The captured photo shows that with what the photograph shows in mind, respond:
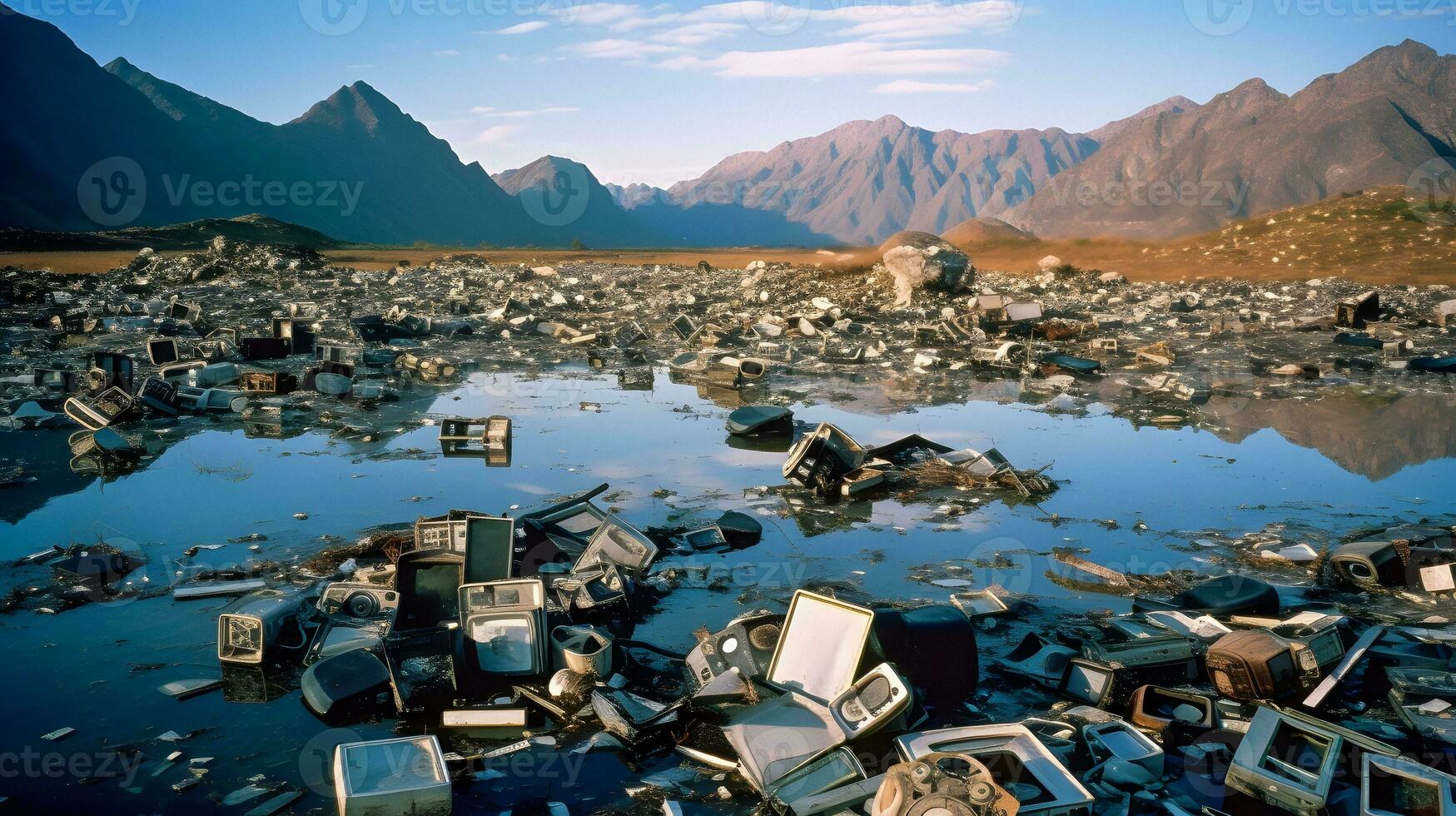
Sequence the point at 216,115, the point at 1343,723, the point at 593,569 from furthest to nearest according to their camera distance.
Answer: the point at 216,115
the point at 593,569
the point at 1343,723

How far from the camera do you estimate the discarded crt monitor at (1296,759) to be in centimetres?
314

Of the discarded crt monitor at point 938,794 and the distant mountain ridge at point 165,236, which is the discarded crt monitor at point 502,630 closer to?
the discarded crt monitor at point 938,794

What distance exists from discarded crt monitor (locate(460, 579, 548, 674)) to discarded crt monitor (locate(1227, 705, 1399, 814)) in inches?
117

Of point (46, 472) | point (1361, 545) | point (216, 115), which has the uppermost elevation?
point (216, 115)

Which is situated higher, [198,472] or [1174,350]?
[1174,350]

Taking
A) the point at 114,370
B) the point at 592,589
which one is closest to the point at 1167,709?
the point at 592,589

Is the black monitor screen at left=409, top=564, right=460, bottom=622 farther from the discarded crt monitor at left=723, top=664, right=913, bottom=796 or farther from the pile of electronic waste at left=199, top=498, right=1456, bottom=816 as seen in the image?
the discarded crt monitor at left=723, top=664, right=913, bottom=796

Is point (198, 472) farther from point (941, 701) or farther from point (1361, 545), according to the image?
point (1361, 545)

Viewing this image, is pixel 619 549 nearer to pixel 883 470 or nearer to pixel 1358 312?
pixel 883 470

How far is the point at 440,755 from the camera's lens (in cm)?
330

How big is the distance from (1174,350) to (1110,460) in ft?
27.3

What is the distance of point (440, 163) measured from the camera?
12344cm

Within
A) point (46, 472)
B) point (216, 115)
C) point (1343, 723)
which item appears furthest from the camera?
point (216, 115)

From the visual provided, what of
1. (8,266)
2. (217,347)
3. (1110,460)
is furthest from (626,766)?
(8,266)
